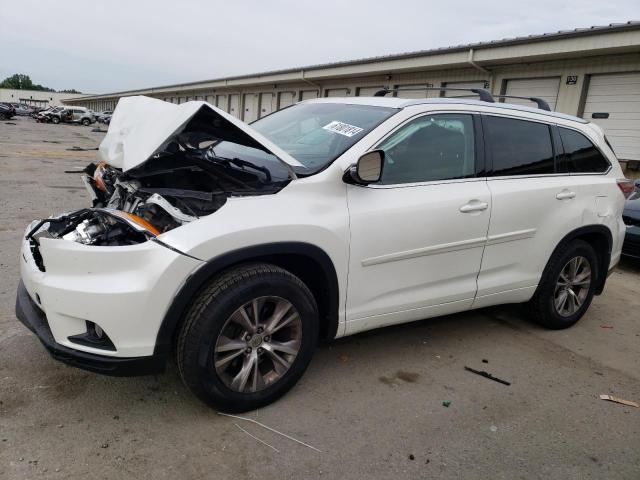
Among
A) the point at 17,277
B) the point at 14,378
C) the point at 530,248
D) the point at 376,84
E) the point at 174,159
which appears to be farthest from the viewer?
the point at 376,84

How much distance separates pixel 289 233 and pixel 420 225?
93 cm

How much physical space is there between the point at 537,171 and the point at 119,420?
344 cm

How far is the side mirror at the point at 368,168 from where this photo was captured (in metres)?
2.91

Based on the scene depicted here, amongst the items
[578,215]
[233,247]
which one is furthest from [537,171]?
[233,247]

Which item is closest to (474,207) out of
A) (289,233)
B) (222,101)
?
(289,233)

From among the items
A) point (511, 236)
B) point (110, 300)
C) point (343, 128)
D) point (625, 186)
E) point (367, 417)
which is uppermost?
point (343, 128)

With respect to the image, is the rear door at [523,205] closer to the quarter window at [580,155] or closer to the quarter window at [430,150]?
the quarter window at [580,155]

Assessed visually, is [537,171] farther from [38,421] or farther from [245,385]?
[38,421]

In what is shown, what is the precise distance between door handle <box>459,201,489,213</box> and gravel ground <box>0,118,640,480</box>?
1.13m

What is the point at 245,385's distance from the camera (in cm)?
284

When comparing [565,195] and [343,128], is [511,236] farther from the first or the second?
[343,128]

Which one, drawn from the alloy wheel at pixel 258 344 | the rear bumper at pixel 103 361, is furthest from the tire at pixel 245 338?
the rear bumper at pixel 103 361

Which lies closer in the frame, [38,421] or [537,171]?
[38,421]

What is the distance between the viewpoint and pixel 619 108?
39.3 feet
